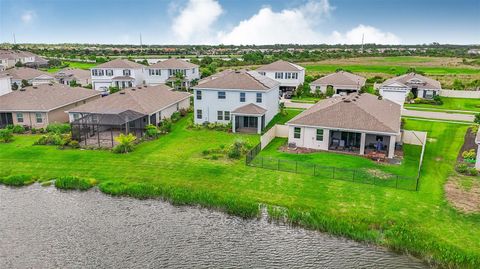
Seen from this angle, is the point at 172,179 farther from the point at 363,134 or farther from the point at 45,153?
the point at 363,134

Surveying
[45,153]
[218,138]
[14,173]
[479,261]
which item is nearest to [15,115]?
[45,153]

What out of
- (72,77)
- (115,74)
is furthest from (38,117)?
(72,77)

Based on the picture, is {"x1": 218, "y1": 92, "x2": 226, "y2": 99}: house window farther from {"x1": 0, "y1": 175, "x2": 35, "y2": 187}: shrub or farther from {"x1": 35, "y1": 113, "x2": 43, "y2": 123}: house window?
{"x1": 0, "y1": 175, "x2": 35, "y2": 187}: shrub

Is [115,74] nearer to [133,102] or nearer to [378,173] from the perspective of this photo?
[133,102]

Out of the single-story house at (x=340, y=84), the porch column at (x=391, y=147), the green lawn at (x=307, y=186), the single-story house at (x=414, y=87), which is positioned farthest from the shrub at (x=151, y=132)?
the single-story house at (x=414, y=87)

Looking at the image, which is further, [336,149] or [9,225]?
[336,149]
